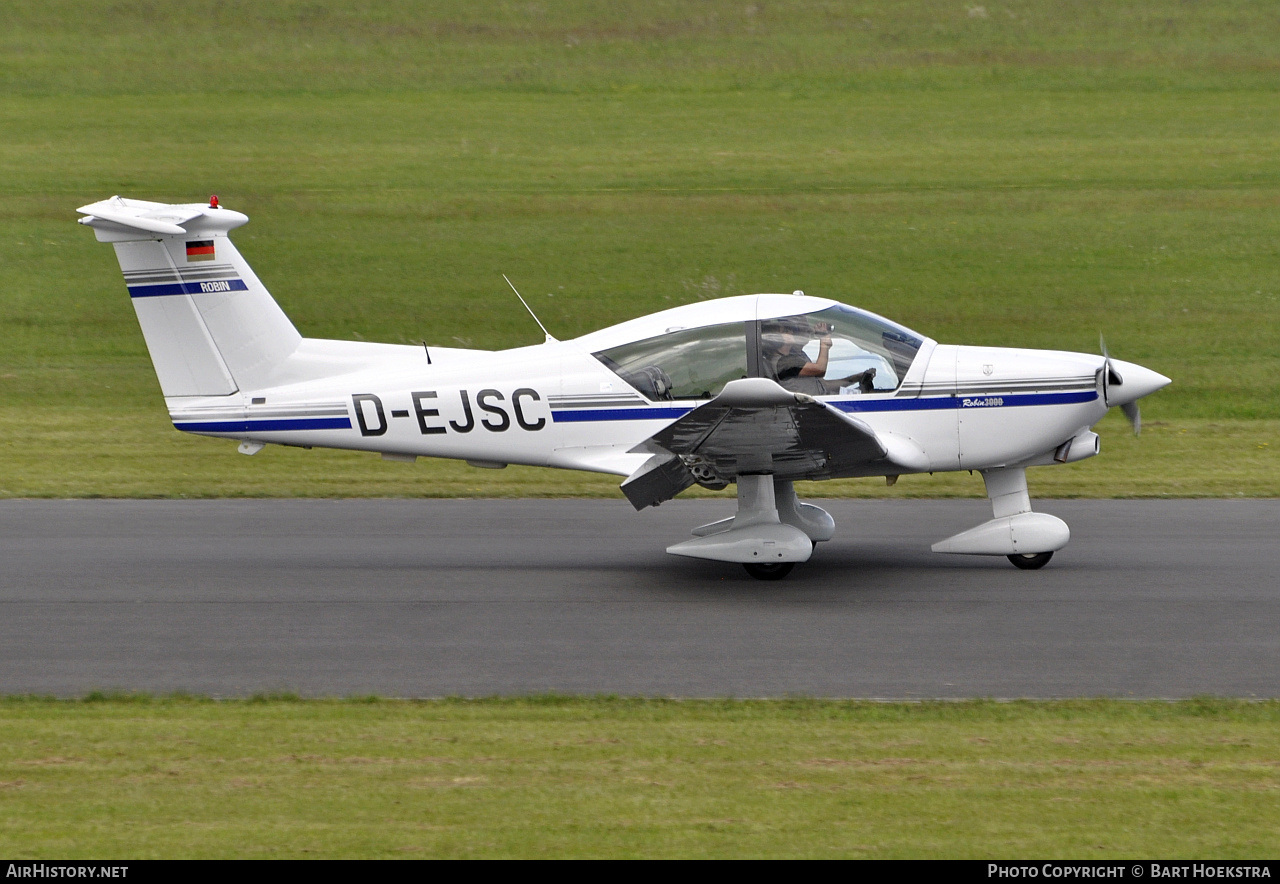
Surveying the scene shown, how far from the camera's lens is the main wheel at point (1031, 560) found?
10547mm

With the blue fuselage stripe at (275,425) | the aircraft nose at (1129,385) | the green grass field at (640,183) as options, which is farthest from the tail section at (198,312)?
the aircraft nose at (1129,385)

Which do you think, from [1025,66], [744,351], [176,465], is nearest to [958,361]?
[744,351]

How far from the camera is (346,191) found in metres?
29.4

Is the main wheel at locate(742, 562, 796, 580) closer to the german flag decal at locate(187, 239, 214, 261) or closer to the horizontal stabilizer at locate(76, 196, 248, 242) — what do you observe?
the horizontal stabilizer at locate(76, 196, 248, 242)

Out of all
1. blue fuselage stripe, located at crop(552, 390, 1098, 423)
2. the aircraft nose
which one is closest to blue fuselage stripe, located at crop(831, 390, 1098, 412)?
blue fuselage stripe, located at crop(552, 390, 1098, 423)

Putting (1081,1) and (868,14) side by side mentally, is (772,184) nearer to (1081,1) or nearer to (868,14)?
(868,14)

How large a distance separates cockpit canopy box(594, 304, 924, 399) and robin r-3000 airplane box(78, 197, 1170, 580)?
0.01m

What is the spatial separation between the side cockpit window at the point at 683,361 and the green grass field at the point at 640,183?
4.00 meters

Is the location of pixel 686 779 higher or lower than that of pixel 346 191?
lower

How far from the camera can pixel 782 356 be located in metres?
10.1

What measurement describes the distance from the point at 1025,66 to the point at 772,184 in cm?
1088

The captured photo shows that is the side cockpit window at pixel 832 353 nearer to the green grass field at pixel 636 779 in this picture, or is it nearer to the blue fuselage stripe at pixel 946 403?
the blue fuselage stripe at pixel 946 403

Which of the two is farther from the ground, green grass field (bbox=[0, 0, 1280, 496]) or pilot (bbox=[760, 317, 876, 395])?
green grass field (bbox=[0, 0, 1280, 496])

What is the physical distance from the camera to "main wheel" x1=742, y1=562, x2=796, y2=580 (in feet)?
33.8
